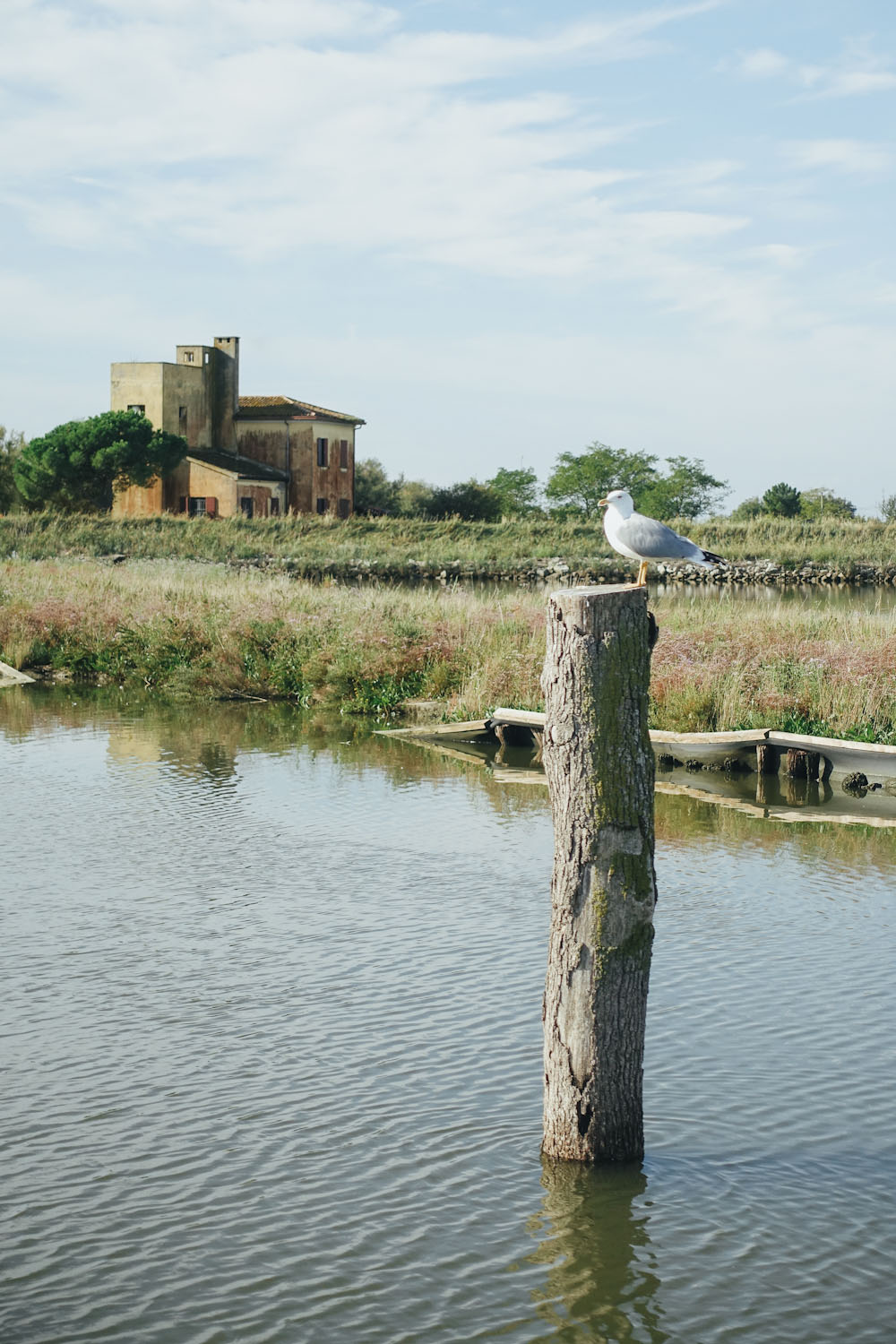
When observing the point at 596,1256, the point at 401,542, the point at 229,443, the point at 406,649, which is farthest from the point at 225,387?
the point at 596,1256

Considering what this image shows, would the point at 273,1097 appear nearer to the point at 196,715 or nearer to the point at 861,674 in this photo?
the point at 861,674

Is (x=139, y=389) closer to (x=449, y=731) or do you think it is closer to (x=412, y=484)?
(x=412, y=484)

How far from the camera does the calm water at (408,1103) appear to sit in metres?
5.06

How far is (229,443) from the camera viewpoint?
6744 centimetres

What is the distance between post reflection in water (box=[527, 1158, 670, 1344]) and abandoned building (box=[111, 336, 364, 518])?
191 ft

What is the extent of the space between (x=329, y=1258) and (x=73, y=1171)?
1256 mm

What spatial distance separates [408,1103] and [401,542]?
55.6 m

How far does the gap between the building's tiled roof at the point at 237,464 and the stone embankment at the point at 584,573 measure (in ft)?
45.7

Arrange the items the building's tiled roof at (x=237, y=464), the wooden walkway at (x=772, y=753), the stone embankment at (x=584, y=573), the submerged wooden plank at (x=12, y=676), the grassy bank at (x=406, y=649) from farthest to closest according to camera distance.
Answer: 1. the building's tiled roof at (x=237, y=464)
2. the stone embankment at (x=584, y=573)
3. the submerged wooden plank at (x=12, y=676)
4. the grassy bank at (x=406, y=649)
5. the wooden walkway at (x=772, y=753)

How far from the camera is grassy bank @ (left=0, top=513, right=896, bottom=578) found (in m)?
49.3

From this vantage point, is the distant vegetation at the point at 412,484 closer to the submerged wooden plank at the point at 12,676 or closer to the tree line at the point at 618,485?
the tree line at the point at 618,485

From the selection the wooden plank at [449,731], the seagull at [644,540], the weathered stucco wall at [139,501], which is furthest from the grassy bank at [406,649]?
the weathered stucco wall at [139,501]

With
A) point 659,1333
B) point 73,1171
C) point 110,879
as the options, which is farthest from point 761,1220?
point 110,879

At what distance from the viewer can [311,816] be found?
13.0 meters
